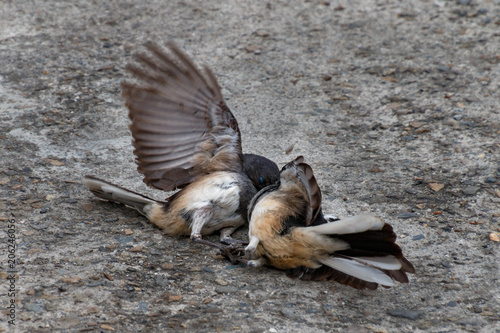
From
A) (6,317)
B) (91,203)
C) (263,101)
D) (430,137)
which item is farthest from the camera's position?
(263,101)

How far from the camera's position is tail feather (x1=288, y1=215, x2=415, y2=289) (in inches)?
131

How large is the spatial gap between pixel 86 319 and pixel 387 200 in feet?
8.65

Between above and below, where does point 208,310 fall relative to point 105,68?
below

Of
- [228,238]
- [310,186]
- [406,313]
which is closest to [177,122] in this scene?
[228,238]

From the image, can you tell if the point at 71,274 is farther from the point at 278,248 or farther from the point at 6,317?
the point at 278,248

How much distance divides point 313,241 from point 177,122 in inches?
59.4

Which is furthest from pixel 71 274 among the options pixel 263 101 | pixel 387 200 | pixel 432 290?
pixel 263 101

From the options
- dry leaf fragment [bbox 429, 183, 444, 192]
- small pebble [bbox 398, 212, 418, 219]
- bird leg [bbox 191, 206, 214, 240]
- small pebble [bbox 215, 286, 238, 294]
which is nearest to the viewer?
small pebble [bbox 215, 286, 238, 294]

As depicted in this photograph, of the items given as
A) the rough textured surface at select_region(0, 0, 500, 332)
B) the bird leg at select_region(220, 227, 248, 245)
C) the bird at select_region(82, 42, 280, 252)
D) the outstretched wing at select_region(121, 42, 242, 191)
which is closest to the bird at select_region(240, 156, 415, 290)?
the rough textured surface at select_region(0, 0, 500, 332)

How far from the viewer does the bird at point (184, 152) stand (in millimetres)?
4344

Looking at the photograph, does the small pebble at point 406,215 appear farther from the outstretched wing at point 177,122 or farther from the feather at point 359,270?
the outstretched wing at point 177,122

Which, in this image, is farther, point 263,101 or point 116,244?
point 263,101

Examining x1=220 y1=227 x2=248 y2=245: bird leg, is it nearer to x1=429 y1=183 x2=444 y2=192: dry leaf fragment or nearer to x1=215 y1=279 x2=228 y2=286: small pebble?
x1=215 y1=279 x2=228 y2=286: small pebble

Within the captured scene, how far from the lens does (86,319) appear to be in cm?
314
